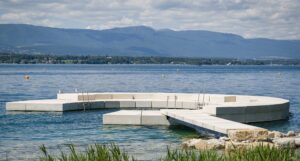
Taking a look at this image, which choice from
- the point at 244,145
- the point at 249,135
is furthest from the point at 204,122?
the point at 244,145

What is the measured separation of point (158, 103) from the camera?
1371 inches

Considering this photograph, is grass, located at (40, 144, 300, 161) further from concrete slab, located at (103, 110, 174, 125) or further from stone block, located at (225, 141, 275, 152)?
concrete slab, located at (103, 110, 174, 125)

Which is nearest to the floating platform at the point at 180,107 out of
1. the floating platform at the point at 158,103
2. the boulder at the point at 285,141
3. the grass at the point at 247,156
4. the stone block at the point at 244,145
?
the floating platform at the point at 158,103

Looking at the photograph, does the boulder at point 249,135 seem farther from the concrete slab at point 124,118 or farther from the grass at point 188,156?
the grass at point 188,156

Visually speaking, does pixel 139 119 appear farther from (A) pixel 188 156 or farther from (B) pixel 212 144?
(A) pixel 188 156

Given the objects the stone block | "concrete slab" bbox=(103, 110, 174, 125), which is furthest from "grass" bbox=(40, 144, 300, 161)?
"concrete slab" bbox=(103, 110, 174, 125)

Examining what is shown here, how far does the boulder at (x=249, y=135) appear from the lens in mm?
20312

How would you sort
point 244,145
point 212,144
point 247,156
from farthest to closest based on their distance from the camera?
point 212,144, point 244,145, point 247,156

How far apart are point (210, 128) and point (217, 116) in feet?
14.5

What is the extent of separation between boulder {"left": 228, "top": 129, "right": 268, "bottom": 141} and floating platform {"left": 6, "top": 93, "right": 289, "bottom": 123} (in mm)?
7546

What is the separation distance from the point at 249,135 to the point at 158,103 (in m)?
14.8

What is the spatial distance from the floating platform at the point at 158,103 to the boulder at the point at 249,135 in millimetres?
7546

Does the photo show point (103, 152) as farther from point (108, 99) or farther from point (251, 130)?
point (108, 99)

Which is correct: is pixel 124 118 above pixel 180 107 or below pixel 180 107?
above
